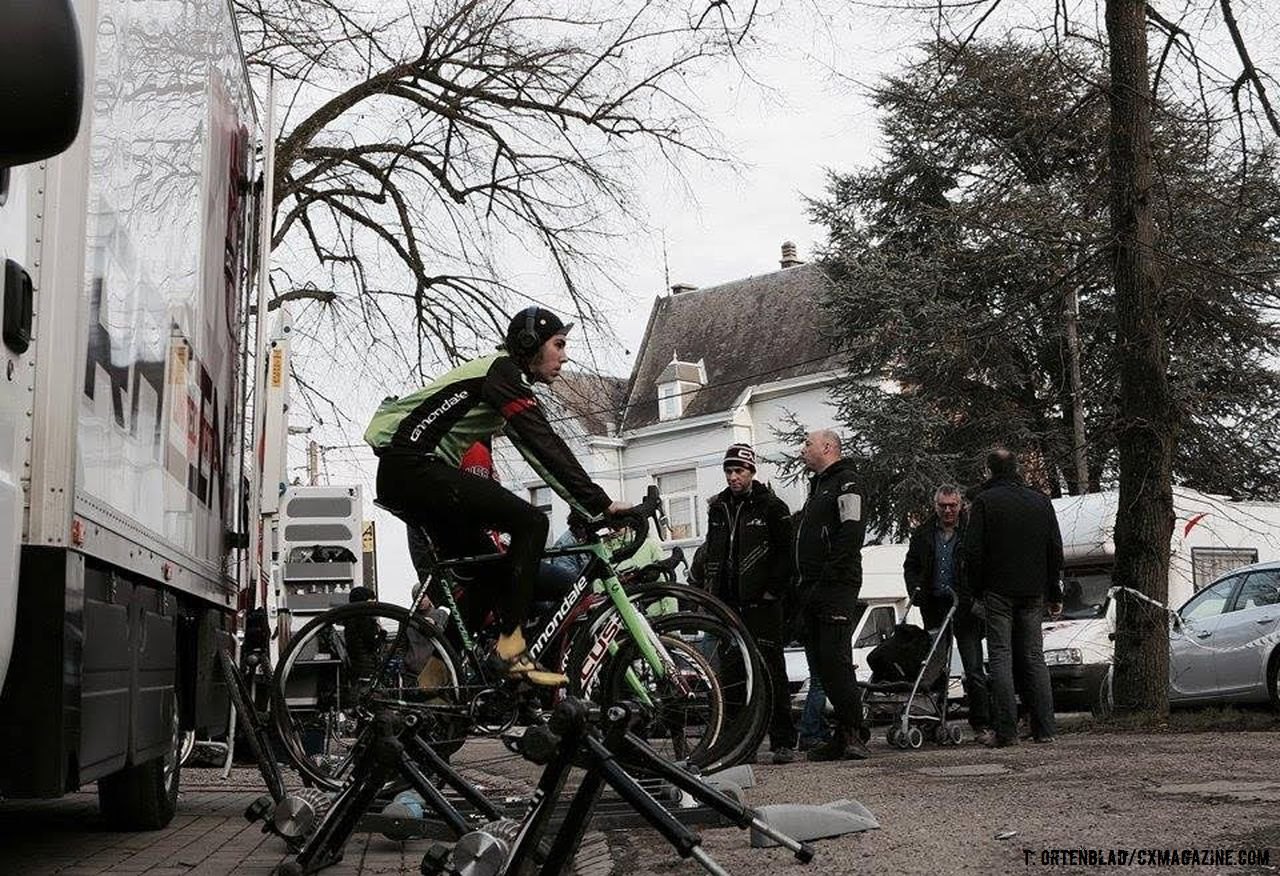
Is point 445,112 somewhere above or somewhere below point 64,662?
above

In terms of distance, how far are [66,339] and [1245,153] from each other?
10.6 meters

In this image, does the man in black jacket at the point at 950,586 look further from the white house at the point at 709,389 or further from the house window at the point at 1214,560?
the white house at the point at 709,389

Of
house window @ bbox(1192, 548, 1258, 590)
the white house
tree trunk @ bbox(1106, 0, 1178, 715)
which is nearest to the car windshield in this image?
house window @ bbox(1192, 548, 1258, 590)

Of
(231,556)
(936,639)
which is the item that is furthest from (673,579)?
(936,639)

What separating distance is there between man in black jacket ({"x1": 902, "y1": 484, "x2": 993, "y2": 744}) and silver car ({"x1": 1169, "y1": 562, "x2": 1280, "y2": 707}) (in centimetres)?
442

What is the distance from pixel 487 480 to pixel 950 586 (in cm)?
549

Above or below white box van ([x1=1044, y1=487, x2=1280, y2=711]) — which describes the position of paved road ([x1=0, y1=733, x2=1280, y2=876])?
below

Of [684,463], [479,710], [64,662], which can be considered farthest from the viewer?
[684,463]

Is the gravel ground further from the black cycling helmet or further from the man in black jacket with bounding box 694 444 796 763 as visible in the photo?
the black cycling helmet

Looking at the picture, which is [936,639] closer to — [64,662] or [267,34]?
[64,662]

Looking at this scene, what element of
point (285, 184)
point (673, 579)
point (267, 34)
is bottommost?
point (673, 579)

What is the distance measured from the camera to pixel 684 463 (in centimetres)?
4916

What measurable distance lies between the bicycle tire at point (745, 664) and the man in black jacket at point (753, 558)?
316cm

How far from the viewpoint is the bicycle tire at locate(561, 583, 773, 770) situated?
6.46 metres
